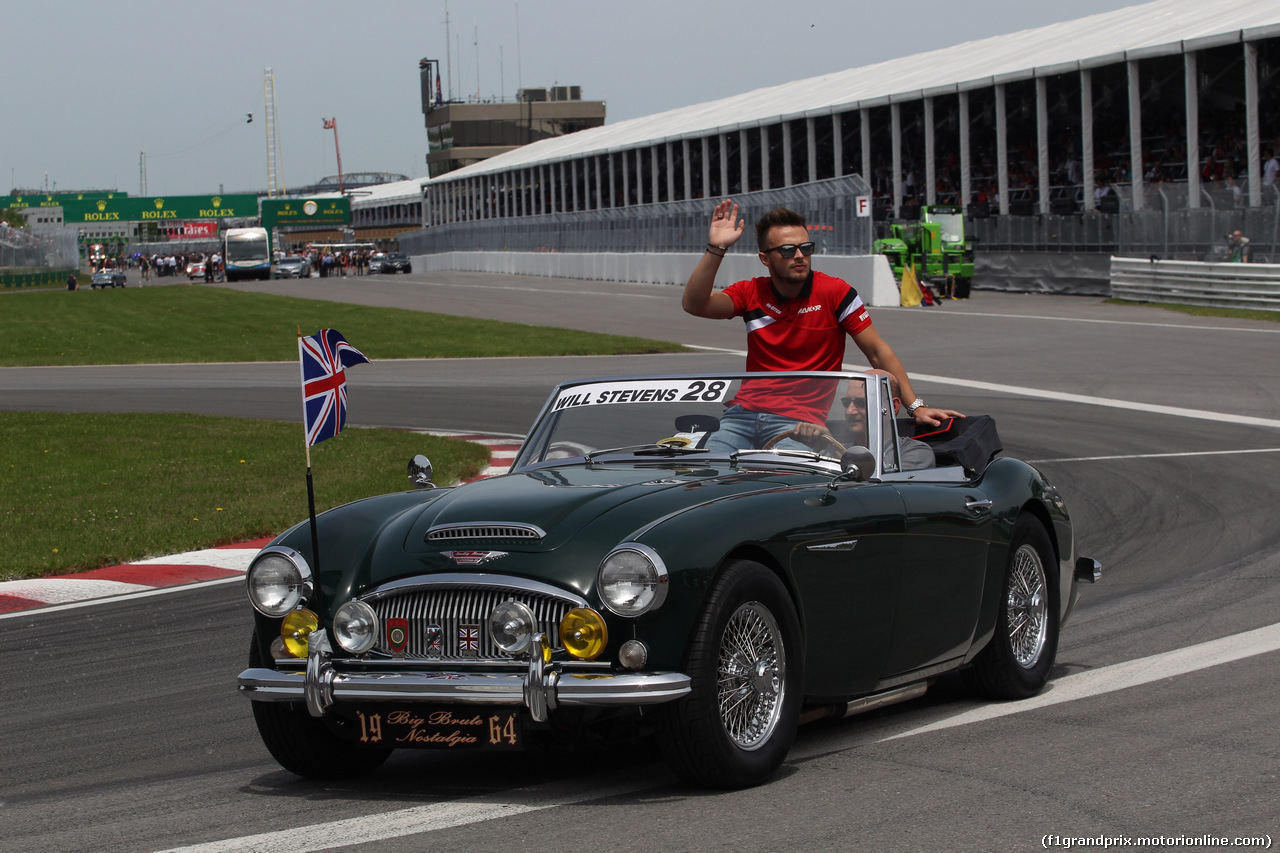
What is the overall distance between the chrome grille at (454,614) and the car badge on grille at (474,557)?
9 cm

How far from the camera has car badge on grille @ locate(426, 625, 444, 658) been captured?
4543 millimetres

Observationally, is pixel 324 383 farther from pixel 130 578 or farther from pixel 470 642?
pixel 130 578

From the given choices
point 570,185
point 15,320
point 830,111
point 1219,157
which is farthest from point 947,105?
point 570,185

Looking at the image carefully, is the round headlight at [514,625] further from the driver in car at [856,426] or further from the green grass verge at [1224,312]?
the green grass verge at [1224,312]

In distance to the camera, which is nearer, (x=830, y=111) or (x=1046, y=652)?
(x=1046, y=652)

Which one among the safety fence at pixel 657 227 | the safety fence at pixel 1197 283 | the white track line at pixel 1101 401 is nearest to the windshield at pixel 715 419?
the white track line at pixel 1101 401

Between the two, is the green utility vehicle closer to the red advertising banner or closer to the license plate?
the license plate

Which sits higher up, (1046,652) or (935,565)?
(935,565)

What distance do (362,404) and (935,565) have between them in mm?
16147

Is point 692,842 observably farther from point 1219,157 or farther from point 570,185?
point 570,185

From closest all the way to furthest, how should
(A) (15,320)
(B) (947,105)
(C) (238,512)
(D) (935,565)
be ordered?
(D) (935,565), (C) (238,512), (A) (15,320), (B) (947,105)

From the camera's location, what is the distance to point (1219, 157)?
130ft

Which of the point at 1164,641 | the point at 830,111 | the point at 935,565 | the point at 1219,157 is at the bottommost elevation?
the point at 1164,641

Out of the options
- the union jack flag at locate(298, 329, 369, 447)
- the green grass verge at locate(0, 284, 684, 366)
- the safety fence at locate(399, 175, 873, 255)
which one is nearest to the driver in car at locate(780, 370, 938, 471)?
the union jack flag at locate(298, 329, 369, 447)
